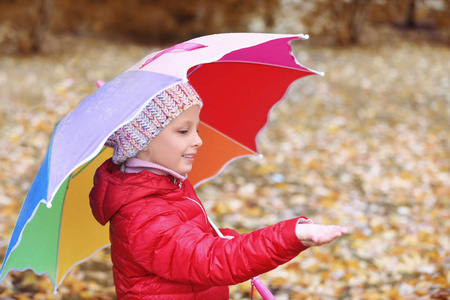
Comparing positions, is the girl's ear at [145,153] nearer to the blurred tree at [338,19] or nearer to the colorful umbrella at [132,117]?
the colorful umbrella at [132,117]

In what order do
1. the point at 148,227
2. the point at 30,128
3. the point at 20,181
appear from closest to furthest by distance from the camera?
the point at 148,227 → the point at 20,181 → the point at 30,128

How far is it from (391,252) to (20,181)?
344cm

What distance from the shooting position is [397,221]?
4684 millimetres

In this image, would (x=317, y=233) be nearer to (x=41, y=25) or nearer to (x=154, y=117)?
(x=154, y=117)

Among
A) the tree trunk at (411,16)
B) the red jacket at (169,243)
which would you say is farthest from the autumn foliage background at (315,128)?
the red jacket at (169,243)

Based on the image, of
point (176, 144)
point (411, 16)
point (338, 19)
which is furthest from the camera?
point (411, 16)

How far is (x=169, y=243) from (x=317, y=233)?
51cm

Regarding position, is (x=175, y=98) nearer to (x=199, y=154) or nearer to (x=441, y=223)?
(x=199, y=154)

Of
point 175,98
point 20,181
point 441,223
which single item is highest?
point 175,98

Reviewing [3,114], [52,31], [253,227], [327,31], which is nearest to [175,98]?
[253,227]

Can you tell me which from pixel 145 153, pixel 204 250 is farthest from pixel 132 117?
pixel 204 250

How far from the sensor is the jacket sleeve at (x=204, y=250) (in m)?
1.59

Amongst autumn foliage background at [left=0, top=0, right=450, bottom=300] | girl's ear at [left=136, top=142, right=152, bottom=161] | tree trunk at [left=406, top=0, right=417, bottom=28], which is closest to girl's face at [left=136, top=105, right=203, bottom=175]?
girl's ear at [left=136, top=142, right=152, bottom=161]

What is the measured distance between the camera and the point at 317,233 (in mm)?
1494
